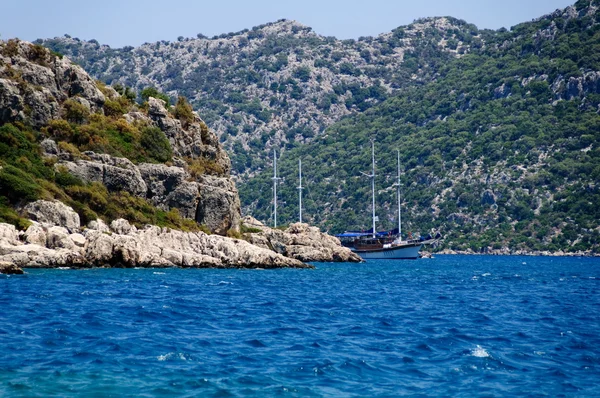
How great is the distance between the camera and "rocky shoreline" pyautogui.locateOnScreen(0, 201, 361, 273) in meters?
56.2

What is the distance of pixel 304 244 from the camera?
10156 centimetres

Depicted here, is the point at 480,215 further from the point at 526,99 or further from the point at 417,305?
the point at 417,305

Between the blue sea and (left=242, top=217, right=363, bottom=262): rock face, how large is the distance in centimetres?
4998

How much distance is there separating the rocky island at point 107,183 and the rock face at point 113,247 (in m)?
0.10

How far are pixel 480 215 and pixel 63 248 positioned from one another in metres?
127

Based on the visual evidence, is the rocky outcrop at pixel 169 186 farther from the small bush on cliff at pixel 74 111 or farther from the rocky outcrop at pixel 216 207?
the small bush on cliff at pixel 74 111

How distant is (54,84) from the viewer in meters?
85.9

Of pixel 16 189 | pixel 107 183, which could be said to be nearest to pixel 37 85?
pixel 107 183

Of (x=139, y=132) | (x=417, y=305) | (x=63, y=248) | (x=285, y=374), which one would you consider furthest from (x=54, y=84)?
(x=285, y=374)

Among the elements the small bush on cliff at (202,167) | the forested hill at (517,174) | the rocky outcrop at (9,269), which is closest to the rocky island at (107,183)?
the small bush on cliff at (202,167)

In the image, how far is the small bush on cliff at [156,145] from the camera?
88188mm

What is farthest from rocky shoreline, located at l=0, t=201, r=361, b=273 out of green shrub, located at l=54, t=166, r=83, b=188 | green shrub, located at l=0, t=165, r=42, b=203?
green shrub, located at l=54, t=166, r=83, b=188

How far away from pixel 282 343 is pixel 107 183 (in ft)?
178

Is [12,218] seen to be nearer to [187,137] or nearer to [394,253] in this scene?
[187,137]
